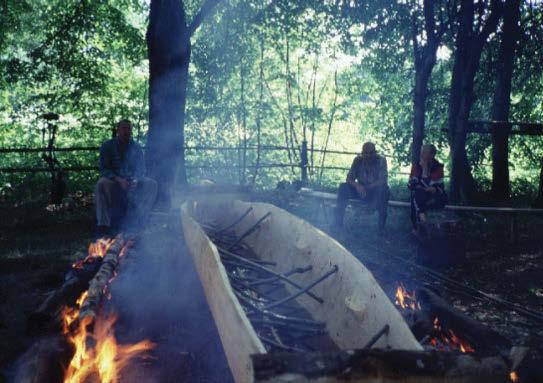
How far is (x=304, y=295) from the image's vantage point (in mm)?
4293

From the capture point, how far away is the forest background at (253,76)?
1234 cm

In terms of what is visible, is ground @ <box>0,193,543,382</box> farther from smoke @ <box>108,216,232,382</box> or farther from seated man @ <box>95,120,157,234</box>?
seated man @ <box>95,120,157,234</box>

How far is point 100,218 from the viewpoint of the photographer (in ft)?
23.4

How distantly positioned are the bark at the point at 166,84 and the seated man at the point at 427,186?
5.04 metres

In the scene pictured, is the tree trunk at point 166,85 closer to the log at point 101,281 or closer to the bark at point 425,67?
the log at point 101,281

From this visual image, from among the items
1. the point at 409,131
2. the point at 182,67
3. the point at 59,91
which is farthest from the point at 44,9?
the point at 409,131

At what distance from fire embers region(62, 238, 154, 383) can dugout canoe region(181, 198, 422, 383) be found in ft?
2.39

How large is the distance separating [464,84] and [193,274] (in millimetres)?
7608

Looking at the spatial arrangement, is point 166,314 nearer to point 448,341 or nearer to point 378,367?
point 448,341

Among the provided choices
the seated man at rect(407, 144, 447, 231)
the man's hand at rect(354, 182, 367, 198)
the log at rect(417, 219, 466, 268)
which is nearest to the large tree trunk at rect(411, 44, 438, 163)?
the man's hand at rect(354, 182, 367, 198)

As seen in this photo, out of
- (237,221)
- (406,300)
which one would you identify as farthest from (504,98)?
(406,300)

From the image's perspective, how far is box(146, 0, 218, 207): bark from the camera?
31.9 ft

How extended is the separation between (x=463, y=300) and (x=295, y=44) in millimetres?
14133

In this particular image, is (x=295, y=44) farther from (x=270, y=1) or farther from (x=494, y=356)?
(x=494, y=356)
